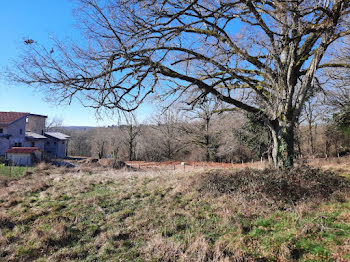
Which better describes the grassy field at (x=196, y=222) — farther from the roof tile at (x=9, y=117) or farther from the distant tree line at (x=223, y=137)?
the roof tile at (x=9, y=117)

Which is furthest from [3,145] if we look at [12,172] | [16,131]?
[12,172]

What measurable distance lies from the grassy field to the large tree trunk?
58 centimetres

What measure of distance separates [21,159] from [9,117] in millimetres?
10410

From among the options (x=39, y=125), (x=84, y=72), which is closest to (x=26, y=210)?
(x=84, y=72)

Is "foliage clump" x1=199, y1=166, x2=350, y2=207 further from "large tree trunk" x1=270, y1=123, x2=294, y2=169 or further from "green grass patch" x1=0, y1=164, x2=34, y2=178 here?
"green grass patch" x1=0, y1=164, x2=34, y2=178

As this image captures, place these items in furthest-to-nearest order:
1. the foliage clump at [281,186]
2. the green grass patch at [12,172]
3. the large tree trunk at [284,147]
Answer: the green grass patch at [12,172], the large tree trunk at [284,147], the foliage clump at [281,186]

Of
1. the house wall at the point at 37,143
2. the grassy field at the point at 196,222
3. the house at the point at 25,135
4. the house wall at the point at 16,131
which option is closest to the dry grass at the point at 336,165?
the grassy field at the point at 196,222

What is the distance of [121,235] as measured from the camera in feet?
16.2

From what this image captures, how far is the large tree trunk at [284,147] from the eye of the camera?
24.6 feet

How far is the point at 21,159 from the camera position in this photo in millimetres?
21469

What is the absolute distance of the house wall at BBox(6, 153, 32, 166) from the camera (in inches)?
841

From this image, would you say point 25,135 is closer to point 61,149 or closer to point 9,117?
point 9,117

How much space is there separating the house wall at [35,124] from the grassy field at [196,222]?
31314 mm

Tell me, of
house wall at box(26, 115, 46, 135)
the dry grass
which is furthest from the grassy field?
house wall at box(26, 115, 46, 135)
